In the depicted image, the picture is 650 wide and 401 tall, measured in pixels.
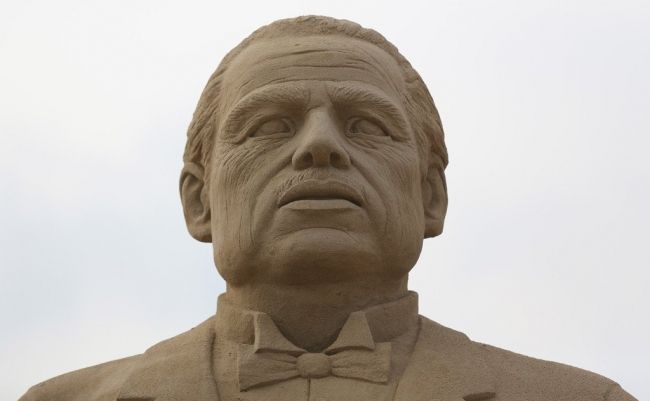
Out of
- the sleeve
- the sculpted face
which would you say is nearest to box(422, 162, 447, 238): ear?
the sculpted face

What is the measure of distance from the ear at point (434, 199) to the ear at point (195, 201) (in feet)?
4.12

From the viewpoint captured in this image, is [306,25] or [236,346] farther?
[306,25]

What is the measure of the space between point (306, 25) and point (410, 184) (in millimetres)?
1169

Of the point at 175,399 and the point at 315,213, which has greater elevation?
the point at 315,213

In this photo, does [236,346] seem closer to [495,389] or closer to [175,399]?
[175,399]

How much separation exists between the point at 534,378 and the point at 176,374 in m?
1.94

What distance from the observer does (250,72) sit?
30.8ft

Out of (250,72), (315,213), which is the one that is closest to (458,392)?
(315,213)

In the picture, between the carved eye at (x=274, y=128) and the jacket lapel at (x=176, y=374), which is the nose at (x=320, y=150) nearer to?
the carved eye at (x=274, y=128)

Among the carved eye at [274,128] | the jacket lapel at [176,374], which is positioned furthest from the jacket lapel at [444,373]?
the carved eye at [274,128]

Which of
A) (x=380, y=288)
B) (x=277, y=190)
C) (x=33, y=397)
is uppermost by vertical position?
(x=277, y=190)

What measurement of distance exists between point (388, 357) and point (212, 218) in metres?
1.33

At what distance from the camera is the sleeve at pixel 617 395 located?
356 inches

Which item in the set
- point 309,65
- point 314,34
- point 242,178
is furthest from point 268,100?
point 314,34
